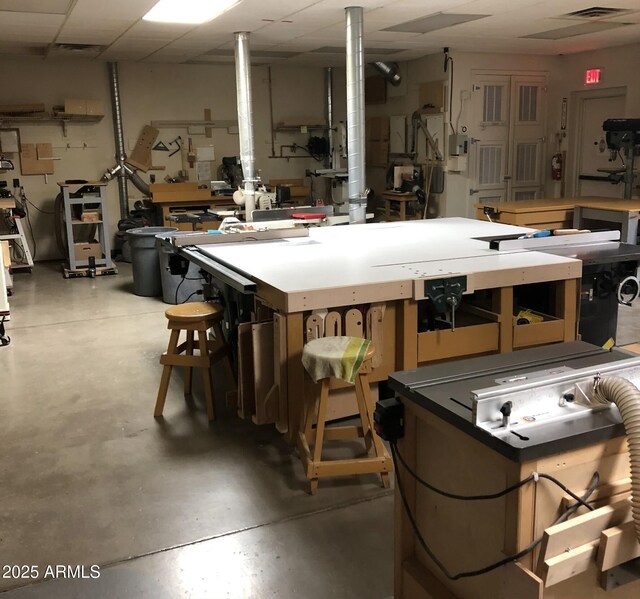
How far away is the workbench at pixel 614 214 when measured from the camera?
6160 mm

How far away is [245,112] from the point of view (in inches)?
255

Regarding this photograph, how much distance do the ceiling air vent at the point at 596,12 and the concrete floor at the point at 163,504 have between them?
461 centimetres

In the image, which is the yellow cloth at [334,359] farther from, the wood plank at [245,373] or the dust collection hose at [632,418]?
the dust collection hose at [632,418]

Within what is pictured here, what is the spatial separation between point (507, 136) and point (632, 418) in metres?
7.46

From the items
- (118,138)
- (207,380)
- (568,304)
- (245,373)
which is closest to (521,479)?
(245,373)

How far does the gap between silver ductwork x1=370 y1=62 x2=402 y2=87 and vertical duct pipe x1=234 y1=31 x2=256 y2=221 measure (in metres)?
2.65

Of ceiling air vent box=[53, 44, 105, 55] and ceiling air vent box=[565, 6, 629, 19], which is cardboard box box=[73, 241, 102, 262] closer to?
ceiling air vent box=[53, 44, 105, 55]

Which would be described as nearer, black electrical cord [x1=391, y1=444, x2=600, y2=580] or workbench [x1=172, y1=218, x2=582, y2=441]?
black electrical cord [x1=391, y1=444, x2=600, y2=580]

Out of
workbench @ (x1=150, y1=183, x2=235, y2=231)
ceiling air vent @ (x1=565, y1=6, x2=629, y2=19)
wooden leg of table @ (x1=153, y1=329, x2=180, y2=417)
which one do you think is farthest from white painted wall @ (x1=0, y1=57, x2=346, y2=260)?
wooden leg of table @ (x1=153, y1=329, x2=180, y2=417)

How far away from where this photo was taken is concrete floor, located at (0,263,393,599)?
7.38ft

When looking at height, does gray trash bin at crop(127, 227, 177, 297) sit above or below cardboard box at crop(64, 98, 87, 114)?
below

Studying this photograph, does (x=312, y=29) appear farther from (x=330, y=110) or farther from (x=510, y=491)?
(x=510, y=491)

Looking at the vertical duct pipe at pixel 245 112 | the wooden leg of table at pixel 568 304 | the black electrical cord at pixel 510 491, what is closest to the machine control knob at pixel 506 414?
the black electrical cord at pixel 510 491

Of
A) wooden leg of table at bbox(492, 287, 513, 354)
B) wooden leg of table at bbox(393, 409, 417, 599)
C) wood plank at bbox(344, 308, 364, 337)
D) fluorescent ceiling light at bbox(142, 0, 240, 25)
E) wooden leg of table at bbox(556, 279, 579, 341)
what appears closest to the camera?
wooden leg of table at bbox(393, 409, 417, 599)
